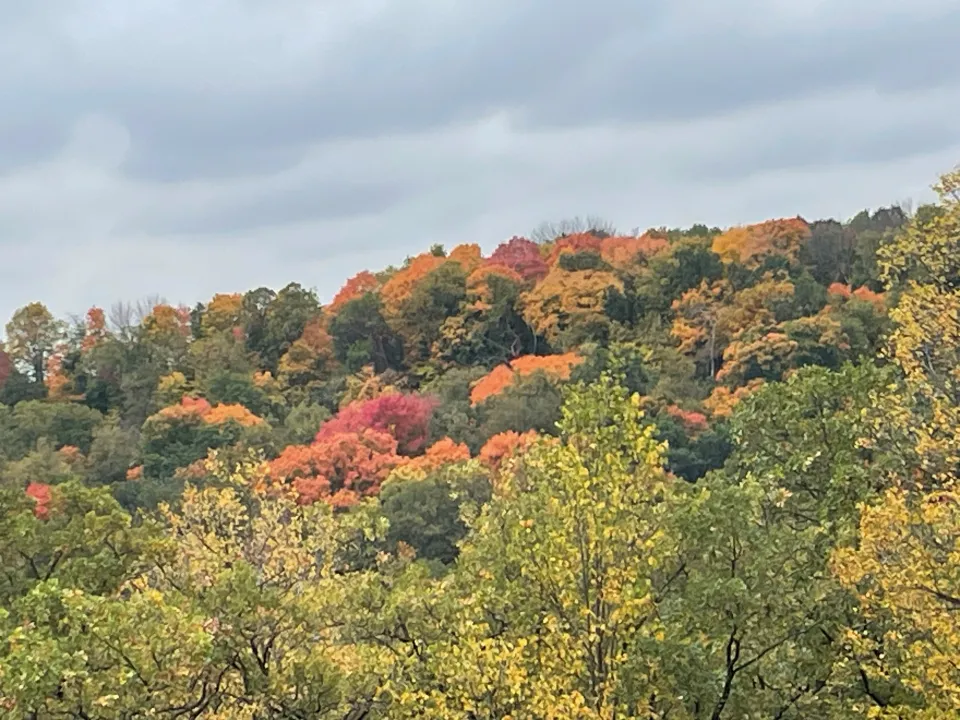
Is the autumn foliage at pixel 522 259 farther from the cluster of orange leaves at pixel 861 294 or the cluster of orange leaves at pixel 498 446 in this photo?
the cluster of orange leaves at pixel 498 446

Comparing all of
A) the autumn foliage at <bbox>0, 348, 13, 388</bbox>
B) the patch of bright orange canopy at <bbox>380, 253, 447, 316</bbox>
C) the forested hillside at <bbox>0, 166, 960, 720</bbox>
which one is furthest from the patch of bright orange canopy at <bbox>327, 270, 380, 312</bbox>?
the forested hillside at <bbox>0, 166, 960, 720</bbox>

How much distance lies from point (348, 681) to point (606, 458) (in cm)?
385

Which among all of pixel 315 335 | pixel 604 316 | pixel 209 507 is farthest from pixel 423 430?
pixel 209 507

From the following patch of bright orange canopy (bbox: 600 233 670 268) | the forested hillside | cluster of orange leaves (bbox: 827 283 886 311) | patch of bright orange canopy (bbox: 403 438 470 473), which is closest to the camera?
the forested hillside

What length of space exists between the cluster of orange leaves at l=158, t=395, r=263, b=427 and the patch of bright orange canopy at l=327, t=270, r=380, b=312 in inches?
775

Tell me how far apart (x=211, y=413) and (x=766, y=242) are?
116 feet

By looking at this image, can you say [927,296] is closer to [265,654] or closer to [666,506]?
[666,506]

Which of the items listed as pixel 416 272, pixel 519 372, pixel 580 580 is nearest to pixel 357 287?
pixel 416 272

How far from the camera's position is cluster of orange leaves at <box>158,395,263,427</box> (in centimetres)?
5512

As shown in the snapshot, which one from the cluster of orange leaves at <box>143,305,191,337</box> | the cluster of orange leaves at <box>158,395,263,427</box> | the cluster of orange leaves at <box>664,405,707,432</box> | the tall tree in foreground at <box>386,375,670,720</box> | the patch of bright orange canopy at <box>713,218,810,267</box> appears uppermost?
the cluster of orange leaves at <box>143,305,191,337</box>

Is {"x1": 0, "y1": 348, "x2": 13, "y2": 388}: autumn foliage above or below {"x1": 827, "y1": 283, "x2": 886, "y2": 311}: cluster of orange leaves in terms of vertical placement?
above

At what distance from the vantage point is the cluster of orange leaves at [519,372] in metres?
52.4

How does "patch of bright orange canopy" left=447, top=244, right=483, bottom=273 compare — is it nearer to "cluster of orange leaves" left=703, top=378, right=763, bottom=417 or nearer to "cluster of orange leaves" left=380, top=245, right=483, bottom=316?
"cluster of orange leaves" left=380, top=245, right=483, bottom=316

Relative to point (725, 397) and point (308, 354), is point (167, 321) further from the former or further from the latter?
point (725, 397)
